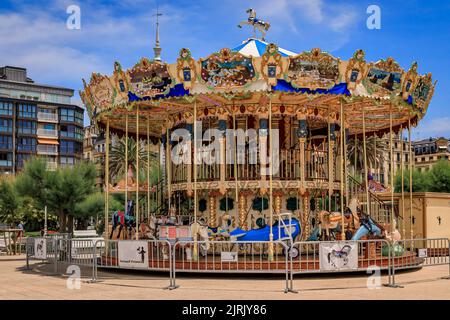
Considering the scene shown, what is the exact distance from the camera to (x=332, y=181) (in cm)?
2178

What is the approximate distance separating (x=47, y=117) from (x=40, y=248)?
73.5 m

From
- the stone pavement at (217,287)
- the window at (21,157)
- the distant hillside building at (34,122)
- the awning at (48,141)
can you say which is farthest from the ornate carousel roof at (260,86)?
the awning at (48,141)

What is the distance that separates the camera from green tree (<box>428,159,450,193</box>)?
178ft

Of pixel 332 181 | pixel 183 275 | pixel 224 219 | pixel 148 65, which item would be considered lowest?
pixel 183 275

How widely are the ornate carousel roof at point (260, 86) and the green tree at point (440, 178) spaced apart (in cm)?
3394

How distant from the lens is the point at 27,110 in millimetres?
87375

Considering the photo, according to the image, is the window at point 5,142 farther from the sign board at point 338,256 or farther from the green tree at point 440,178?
the sign board at point 338,256

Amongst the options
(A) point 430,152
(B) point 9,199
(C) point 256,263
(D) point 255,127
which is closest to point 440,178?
(D) point 255,127

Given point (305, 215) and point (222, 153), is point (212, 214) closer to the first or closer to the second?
point (222, 153)

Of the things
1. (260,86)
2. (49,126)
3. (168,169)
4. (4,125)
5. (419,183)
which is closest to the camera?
(260,86)

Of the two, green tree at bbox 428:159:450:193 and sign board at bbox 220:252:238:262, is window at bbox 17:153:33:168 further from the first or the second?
sign board at bbox 220:252:238:262

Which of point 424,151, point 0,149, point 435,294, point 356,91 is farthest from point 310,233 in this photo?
point 424,151

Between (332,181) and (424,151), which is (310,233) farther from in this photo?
(424,151)

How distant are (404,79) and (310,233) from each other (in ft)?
21.4
